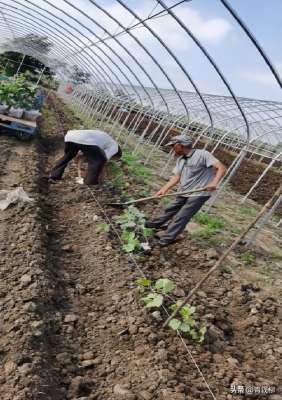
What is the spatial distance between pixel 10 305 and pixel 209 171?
2921 millimetres

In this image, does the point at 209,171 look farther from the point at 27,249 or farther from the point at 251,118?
the point at 251,118

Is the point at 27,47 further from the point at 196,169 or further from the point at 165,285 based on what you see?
the point at 165,285

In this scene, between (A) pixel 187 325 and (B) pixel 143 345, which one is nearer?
(B) pixel 143 345

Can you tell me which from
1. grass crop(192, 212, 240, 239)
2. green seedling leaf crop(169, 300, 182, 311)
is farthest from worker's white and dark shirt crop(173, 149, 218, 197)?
green seedling leaf crop(169, 300, 182, 311)

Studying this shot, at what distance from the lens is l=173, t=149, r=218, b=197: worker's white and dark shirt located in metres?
5.31

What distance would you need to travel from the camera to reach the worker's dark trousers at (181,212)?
5426 mm

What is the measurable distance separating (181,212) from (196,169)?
0.55m

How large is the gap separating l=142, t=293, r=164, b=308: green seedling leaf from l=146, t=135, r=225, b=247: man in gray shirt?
1540 millimetres

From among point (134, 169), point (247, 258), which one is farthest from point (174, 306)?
point (134, 169)

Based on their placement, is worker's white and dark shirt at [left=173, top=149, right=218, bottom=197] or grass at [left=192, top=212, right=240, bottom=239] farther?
grass at [left=192, top=212, right=240, bottom=239]

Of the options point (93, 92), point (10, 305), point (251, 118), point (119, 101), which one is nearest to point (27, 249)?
point (10, 305)

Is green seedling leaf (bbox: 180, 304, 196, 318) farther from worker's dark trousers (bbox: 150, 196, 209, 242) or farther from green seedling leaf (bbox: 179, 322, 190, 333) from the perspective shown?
worker's dark trousers (bbox: 150, 196, 209, 242)

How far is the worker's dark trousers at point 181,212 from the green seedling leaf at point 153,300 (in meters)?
1.62

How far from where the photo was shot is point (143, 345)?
11.1 ft
